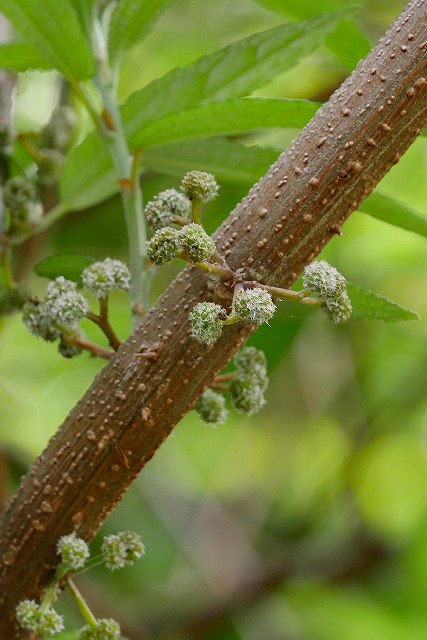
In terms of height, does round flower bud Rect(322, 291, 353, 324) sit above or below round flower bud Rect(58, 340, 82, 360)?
below

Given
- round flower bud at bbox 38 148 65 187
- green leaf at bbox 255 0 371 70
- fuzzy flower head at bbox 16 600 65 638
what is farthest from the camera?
round flower bud at bbox 38 148 65 187

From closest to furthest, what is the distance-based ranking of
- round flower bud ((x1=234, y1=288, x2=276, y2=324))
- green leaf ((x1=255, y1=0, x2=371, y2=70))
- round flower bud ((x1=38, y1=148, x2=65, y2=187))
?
round flower bud ((x1=234, y1=288, x2=276, y2=324)) < green leaf ((x1=255, y1=0, x2=371, y2=70)) < round flower bud ((x1=38, y1=148, x2=65, y2=187))

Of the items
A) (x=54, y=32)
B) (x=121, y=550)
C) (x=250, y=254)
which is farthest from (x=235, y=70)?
(x=121, y=550)

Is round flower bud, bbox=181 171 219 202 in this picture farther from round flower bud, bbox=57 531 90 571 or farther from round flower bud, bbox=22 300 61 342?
round flower bud, bbox=57 531 90 571

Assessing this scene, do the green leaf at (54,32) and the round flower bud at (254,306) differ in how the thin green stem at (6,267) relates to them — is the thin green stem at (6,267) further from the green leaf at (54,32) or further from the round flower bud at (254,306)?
the round flower bud at (254,306)

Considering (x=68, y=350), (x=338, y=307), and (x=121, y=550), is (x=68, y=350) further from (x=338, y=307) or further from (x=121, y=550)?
(x=338, y=307)

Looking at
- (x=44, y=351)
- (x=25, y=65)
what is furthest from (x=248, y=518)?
(x=25, y=65)

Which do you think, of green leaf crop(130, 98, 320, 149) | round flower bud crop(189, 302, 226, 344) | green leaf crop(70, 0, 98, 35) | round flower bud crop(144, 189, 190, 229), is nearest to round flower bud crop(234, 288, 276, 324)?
round flower bud crop(189, 302, 226, 344)
